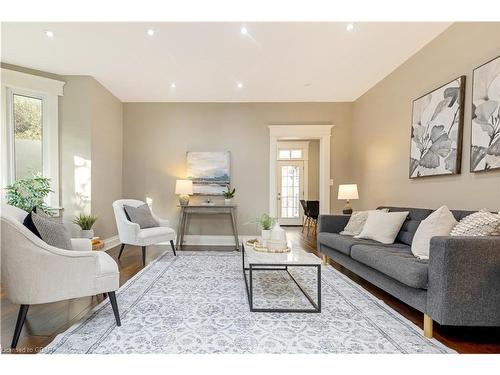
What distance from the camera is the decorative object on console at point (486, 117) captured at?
7.25 ft

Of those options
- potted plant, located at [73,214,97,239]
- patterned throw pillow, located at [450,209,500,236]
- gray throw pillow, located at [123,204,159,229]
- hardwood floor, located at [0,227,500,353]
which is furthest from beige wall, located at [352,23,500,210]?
potted plant, located at [73,214,97,239]

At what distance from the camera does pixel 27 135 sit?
151 inches

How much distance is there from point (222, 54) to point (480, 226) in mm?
3123

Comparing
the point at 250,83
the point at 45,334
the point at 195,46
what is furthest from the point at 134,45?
the point at 45,334

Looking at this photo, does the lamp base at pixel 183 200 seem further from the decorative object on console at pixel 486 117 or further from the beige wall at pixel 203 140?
the decorative object on console at pixel 486 117

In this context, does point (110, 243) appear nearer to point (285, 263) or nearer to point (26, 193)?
point (26, 193)

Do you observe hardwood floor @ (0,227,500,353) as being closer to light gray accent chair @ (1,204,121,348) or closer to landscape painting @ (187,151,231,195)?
light gray accent chair @ (1,204,121,348)

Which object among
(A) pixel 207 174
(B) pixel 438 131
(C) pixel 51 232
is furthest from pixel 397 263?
(A) pixel 207 174

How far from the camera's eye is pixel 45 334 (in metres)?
1.79

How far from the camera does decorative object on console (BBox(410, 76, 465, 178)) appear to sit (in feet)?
8.55

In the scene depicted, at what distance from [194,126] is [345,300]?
400 cm

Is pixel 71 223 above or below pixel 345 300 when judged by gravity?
above
